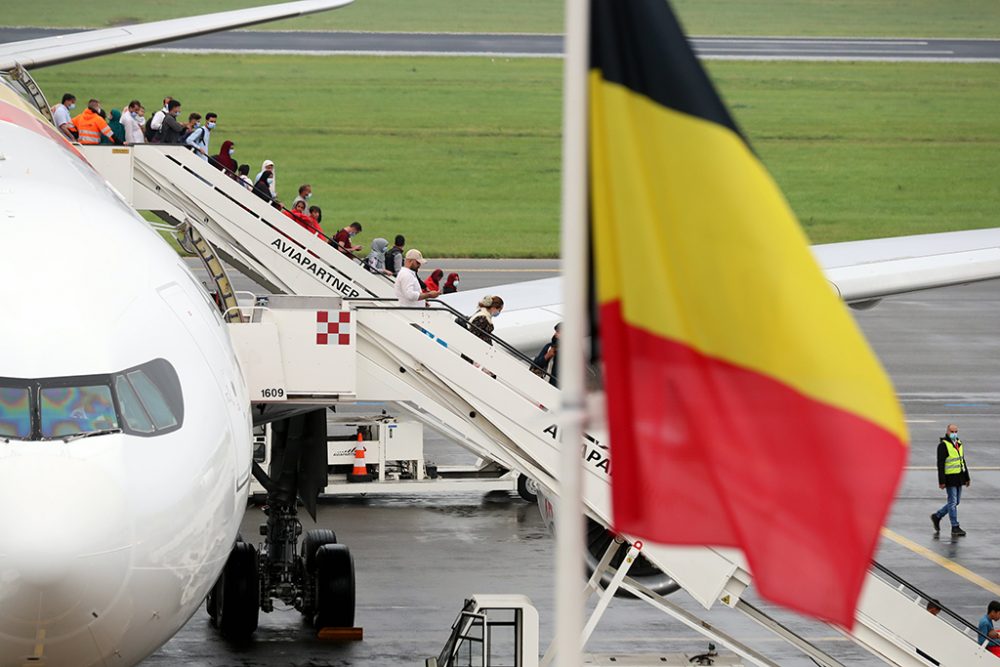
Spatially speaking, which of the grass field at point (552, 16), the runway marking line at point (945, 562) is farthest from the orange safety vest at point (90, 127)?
the grass field at point (552, 16)

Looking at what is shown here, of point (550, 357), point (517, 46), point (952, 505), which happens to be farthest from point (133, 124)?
point (517, 46)

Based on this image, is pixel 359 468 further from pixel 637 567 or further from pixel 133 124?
pixel 133 124

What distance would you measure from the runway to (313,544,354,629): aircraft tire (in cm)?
6269

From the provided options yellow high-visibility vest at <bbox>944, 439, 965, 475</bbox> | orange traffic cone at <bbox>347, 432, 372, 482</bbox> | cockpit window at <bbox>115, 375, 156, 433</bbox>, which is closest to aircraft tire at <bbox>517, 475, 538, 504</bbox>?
orange traffic cone at <bbox>347, 432, 372, 482</bbox>

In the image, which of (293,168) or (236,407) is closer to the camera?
(236,407)

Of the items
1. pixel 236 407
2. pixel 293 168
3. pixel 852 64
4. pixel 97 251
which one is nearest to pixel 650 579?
pixel 236 407

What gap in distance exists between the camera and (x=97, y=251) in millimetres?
12477

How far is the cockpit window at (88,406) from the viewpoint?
35.6ft

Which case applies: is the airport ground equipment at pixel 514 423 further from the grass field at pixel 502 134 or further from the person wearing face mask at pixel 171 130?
the grass field at pixel 502 134

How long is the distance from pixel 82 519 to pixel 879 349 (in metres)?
29.6

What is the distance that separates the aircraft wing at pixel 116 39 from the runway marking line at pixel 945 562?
43.4ft

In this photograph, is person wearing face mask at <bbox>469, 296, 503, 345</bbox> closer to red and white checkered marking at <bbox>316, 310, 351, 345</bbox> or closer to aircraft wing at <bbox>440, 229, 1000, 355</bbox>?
aircraft wing at <bbox>440, 229, 1000, 355</bbox>

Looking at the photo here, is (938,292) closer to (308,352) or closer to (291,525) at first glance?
(291,525)

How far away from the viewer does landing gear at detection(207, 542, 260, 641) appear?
18.8 m
